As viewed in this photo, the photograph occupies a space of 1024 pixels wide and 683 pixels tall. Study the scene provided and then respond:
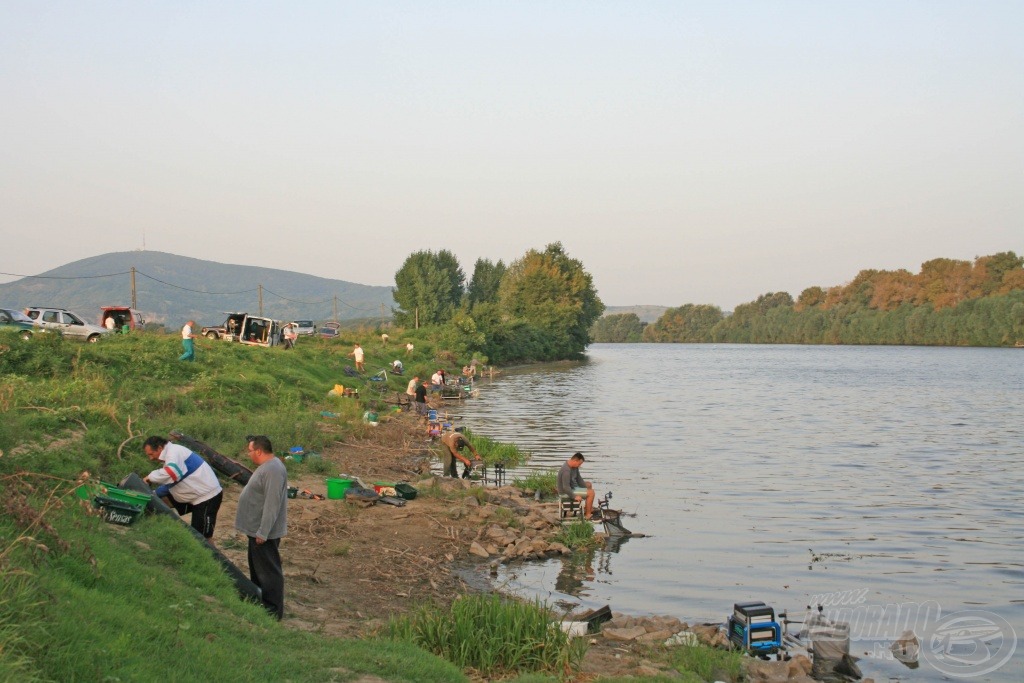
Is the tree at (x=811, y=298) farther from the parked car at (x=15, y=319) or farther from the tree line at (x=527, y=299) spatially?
the parked car at (x=15, y=319)

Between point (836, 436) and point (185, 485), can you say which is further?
point (836, 436)

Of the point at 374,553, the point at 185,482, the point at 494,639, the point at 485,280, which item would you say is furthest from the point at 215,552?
the point at 485,280

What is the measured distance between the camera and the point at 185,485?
10.5m

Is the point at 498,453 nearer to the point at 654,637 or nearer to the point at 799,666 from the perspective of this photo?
the point at 654,637

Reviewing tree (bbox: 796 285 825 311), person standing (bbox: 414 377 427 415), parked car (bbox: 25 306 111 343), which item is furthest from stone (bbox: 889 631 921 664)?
tree (bbox: 796 285 825 311)

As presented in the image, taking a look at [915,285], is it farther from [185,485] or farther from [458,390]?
[185,485]

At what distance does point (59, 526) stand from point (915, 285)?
163611mm

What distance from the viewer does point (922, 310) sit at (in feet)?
457

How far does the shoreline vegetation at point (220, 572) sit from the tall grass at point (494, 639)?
0.02m

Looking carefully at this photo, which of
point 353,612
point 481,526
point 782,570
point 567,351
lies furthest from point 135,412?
point 567,351

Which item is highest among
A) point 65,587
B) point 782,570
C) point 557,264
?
point 557,264

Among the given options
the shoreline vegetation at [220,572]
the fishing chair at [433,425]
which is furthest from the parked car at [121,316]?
the shoreline vegetation at [220,572]

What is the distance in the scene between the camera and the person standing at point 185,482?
33.8 ft

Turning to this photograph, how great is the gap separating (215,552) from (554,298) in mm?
90085
